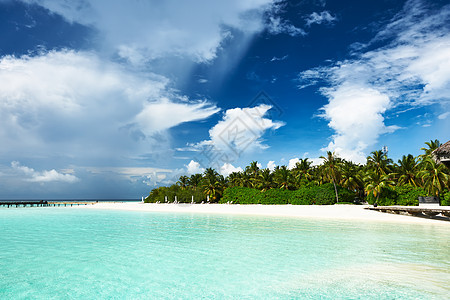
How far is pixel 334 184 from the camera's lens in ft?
172

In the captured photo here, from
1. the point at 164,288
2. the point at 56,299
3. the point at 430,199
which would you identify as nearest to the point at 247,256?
the point at 164,288

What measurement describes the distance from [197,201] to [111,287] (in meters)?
64.8

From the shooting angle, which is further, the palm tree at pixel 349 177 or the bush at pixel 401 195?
the palm tree at pixel 349 177

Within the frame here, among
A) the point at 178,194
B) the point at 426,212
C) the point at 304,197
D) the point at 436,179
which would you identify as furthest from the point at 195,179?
the point at 426,212

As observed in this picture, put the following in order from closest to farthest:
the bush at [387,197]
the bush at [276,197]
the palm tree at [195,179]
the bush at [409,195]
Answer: the bush at [409,195], the bush at [387,197], the bush at [276,197], the palm tree at [195,179]

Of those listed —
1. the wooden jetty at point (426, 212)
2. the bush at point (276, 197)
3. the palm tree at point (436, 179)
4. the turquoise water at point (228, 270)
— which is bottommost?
the turquoise water at point (228, 270)

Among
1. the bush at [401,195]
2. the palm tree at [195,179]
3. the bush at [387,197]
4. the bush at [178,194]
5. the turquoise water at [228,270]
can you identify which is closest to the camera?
the turquoise water at [228,270]

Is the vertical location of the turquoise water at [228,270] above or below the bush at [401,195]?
below

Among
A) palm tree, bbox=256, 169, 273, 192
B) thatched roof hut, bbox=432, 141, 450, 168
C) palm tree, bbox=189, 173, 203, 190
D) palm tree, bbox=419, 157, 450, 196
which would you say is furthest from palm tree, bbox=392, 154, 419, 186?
palm tree, bbox=189, 173, 203, 190

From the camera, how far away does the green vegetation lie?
144ft

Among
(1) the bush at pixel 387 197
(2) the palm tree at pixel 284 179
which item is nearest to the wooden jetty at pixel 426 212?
(1) the bush at pixel 387 197

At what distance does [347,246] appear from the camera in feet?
49.0

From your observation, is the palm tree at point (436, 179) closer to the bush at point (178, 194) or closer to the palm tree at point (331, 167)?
the palm tree at point (331, 167)

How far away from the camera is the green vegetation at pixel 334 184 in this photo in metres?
43.9
